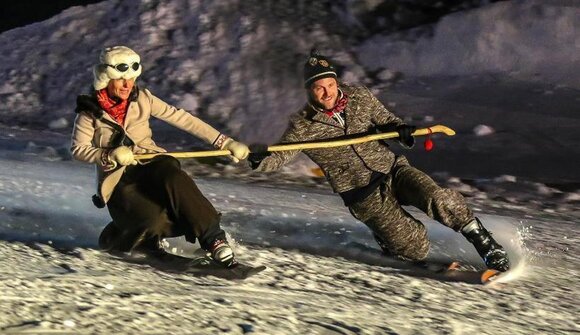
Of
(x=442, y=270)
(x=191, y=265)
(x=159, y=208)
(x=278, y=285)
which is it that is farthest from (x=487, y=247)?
(x=159, y=208)

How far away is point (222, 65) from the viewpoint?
13.0 metres

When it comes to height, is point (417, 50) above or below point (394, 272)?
above

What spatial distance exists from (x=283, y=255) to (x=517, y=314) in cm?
133

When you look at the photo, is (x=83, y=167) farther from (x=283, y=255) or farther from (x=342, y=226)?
(x=283, y=255)

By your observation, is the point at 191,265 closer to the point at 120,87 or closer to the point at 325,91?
the point at 120,87

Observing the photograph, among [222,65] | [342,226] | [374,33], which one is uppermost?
[374,33]

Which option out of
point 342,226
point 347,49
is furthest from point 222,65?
point 342,226

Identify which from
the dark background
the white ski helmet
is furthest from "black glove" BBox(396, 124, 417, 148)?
the dark background

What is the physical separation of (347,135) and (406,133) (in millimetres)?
285

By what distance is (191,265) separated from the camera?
455 cm

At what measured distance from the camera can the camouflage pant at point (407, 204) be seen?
4.86m

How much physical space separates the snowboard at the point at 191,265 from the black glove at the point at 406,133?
93 cm

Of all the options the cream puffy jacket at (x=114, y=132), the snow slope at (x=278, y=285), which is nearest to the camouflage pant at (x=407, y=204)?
the snow slope at (x=278, y=285)

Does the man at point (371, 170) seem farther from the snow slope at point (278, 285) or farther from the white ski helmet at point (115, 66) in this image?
the white ski helmet at point (115, 66)
